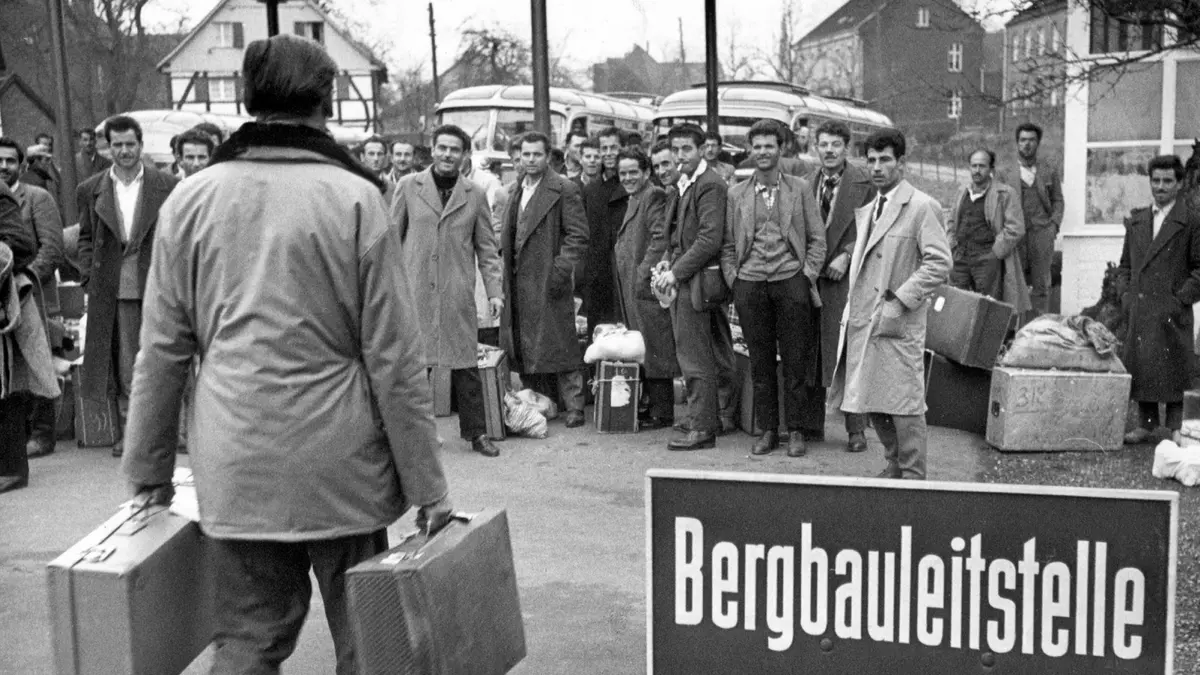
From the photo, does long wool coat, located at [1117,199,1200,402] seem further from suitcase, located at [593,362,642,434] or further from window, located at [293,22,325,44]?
window, located at [293,22,325,44]

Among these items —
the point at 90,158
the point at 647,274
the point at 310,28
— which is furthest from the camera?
the point at 310,28

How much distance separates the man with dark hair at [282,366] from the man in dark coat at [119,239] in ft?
17.8

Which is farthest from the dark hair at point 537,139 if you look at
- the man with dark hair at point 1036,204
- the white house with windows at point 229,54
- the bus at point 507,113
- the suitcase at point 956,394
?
the white house with windows at point 229,54

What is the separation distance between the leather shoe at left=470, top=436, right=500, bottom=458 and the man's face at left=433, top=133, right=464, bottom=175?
1739 millimetres

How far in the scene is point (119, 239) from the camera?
8.93 metres

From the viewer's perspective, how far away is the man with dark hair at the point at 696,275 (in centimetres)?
930

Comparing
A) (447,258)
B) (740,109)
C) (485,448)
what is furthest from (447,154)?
(740,109)

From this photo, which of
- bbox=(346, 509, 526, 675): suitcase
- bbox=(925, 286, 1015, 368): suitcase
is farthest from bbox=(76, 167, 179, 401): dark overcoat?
bbox=(346, 509, 526, 675): suitcase

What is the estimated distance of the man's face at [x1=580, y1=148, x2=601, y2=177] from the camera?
12.0 metres

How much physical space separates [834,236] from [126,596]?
645cm

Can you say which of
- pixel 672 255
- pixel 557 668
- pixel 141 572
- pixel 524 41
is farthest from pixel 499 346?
pixel 524 41

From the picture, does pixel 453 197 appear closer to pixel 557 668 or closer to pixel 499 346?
pixel 499 346

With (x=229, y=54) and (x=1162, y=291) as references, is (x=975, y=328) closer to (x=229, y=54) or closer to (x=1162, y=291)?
(x=1162, y=291)

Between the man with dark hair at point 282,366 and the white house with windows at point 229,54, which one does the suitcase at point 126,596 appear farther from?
the white house with windows at point 229,54
